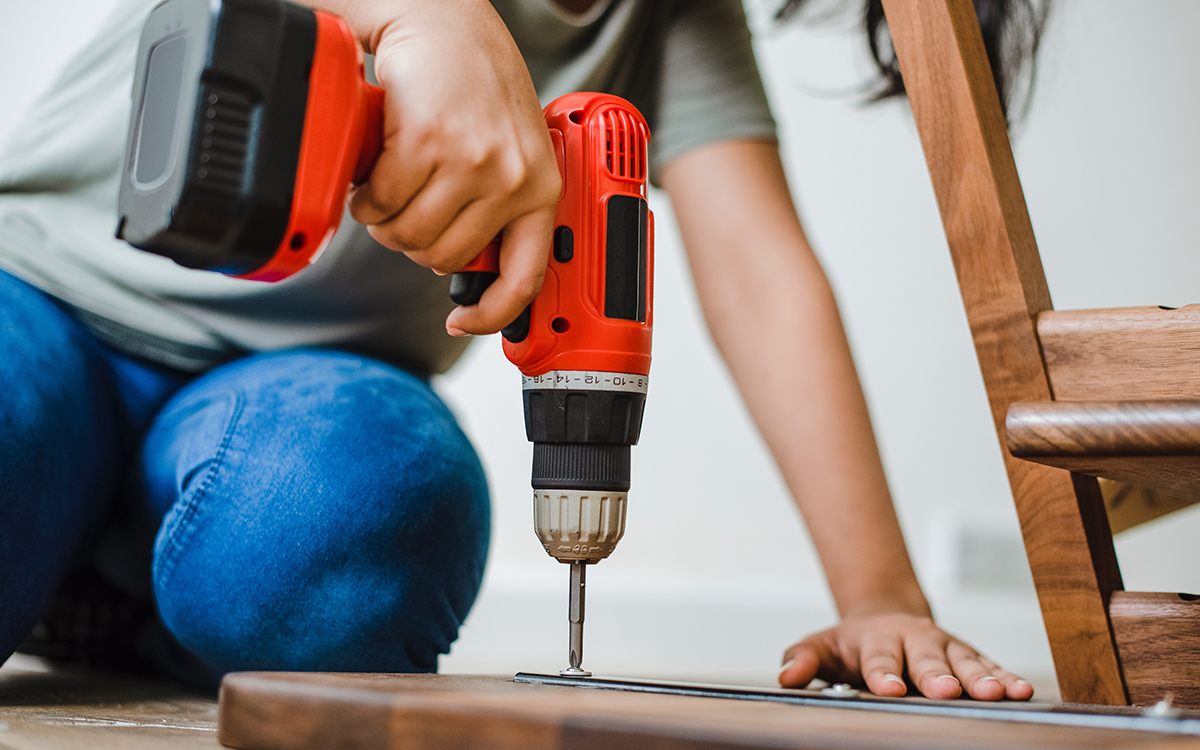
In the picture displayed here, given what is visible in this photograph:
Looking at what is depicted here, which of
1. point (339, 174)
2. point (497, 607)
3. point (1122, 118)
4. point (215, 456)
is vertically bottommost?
point (497, 607)

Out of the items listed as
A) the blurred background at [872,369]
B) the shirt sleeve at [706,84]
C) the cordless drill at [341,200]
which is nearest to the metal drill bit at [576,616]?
the cordless drill at [341,200]

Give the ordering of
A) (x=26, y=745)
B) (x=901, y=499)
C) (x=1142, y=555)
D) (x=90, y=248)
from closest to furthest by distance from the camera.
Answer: (x=26, y=745), (x=90, y=248), (x=1142, y=555), (x=901, y=499)

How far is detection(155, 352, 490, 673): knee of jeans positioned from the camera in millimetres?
667

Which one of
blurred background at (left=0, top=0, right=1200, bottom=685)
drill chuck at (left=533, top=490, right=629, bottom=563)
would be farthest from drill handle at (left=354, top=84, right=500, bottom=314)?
blurred background at (left=0, top=0, right=1200, bottom=685)

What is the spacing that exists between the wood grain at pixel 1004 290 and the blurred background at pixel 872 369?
3.52 ft

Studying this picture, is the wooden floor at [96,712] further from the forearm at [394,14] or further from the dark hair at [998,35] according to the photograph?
the dark hair at [998,35]

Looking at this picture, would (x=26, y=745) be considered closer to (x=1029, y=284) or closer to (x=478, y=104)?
(x=478, y=104)

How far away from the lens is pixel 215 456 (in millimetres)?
688

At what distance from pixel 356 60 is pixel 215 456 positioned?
13.7 inches

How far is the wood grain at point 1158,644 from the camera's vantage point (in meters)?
0.54

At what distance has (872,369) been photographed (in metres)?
1.71

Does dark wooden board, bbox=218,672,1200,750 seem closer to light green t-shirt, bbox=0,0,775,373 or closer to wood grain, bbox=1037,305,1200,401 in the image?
wood grain, bbox=1037,305,1200,401

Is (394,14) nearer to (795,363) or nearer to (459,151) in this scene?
(459,151)

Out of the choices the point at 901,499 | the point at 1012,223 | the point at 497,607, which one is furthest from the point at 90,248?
the point at 901,499
